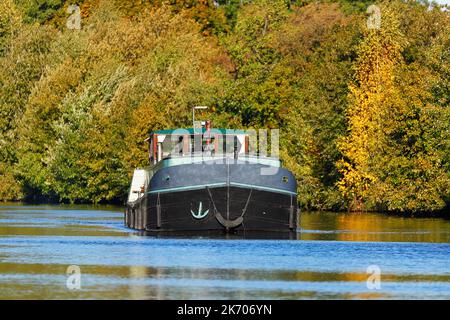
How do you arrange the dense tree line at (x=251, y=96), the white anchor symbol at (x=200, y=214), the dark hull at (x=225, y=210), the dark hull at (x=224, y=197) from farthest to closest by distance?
the dense tree line at (x=251, y=96), the white anchor symbol at (x=200, y=214), the dark hull at (x=225, y=210), the dark hull at (x=224, y=197)

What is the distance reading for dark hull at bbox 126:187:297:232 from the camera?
5844 cm

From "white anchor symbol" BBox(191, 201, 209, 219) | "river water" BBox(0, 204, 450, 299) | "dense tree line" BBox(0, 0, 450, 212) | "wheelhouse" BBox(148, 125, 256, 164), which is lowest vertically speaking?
"river water" BBox(0, 204, 450, 299)

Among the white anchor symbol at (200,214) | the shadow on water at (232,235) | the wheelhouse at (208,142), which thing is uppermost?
the wheelhouse at (208,142)

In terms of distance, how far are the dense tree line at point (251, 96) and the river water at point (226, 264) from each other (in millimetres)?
17791

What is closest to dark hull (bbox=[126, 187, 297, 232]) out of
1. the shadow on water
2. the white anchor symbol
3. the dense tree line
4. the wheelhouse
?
the white anchor symbol

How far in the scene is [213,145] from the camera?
65.2 meters

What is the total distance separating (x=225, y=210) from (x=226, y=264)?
1288cm

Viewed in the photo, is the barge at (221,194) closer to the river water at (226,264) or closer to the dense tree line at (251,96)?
the river water at (226,264)

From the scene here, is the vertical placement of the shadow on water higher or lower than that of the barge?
lower

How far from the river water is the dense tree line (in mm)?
17791

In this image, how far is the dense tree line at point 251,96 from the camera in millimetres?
87188

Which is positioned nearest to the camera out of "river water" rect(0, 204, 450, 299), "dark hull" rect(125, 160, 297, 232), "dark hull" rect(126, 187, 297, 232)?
"river water" rect(0, 204, 450, 299)

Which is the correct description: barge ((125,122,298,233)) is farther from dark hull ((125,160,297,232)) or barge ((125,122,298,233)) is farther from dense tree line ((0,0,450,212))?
dense tree line ((0,0,450,212))

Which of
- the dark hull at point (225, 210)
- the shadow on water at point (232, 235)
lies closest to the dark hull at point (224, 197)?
the dark hull at point (225, 210)
